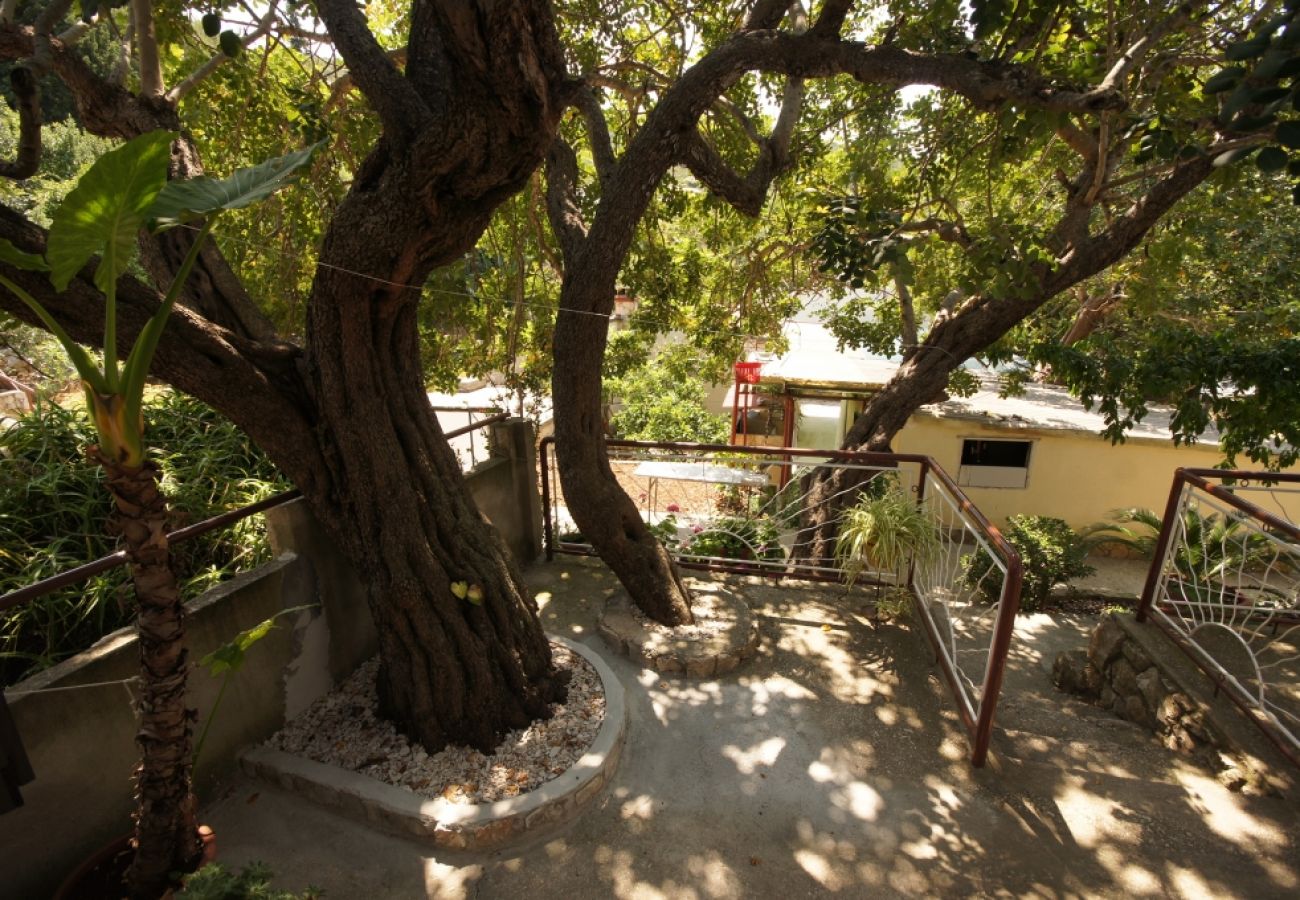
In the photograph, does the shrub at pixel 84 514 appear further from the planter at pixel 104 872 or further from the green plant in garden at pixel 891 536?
the green plant in garden at pixel 891 536

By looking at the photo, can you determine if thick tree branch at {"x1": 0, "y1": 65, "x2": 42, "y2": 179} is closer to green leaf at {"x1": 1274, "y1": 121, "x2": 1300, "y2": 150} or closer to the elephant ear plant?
the elephant ear plant

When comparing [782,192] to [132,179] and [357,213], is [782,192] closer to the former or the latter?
[357,213]

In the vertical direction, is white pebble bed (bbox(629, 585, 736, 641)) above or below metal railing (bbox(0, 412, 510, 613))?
below

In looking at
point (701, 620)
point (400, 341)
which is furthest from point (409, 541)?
point (701, 620)

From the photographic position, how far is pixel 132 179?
1.65 metres

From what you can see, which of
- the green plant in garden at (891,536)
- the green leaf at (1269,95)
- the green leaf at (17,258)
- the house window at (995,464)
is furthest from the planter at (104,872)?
the house window at (995,464)

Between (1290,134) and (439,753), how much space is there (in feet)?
13.5

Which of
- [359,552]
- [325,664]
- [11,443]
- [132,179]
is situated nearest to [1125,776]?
[359,552]

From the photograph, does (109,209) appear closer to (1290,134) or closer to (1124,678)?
(1290,134)

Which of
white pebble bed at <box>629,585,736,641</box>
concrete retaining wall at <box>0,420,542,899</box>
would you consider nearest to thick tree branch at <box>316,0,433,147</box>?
concrete retaining wall at <box>0,420,542,899</box>

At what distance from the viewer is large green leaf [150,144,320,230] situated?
181 centimetres

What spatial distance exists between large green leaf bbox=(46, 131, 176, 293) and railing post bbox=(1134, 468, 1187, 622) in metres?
5.15

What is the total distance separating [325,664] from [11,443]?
2.48m

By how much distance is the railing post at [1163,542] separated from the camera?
3808 millimetres
